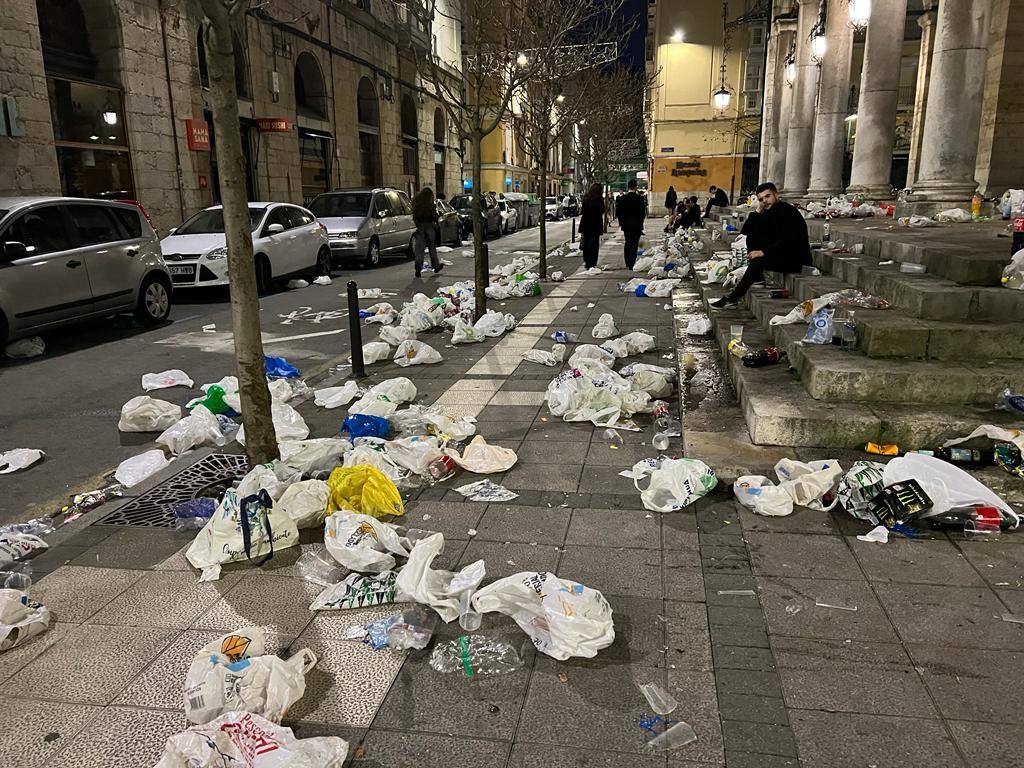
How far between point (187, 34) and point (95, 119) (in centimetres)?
410

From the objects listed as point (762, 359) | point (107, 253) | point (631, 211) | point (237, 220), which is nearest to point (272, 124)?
point (631, 211)

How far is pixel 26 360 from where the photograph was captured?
8.63 m

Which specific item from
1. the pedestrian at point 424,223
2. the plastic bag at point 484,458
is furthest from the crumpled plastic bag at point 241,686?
the pedestrian at point 424,223

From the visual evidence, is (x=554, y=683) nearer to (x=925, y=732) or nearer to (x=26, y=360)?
(x=925, y=732)

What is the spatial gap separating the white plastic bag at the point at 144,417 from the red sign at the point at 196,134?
15.8m

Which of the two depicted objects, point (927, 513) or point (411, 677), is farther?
point (927, 513)

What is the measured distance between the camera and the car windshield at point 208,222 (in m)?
14.3

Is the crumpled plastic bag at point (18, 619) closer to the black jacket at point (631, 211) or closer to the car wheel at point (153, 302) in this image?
the car wheel at point (153, 302)

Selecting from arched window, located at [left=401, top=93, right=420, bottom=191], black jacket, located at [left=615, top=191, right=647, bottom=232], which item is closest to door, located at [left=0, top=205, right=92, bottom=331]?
black jacket, located at [left=615, top=191, right=647, bottom=232]

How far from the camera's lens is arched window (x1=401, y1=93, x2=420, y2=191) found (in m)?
36.3

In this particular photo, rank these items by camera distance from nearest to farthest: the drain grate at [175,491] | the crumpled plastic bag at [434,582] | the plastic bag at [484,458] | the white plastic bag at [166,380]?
the crumpled plastic bag at [434,582]
the drain grate at [175,491]
the plastic bag at [484,458]
the white plastic bag at [166,380]

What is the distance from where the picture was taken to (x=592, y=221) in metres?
15.9

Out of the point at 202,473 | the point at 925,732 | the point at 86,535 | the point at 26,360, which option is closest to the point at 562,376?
the point at 202,473

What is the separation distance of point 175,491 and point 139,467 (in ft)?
1.80
